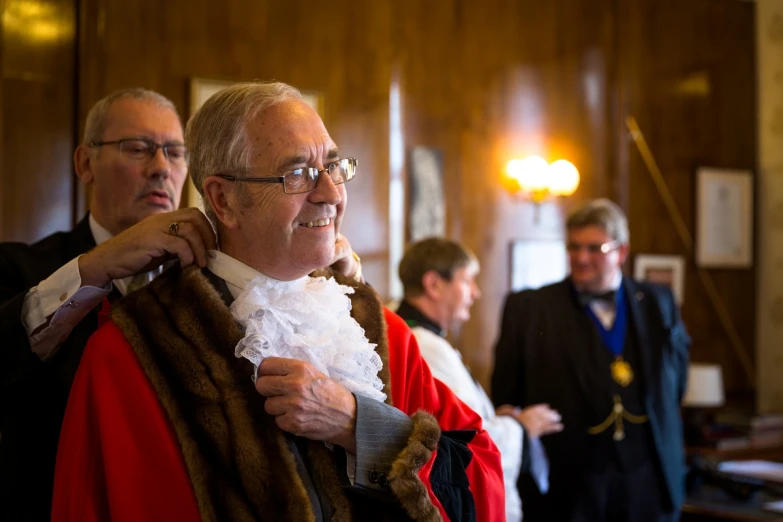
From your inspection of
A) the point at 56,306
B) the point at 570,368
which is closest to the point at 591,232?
the point at 570,368

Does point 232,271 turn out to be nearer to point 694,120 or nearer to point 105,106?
point 105,106

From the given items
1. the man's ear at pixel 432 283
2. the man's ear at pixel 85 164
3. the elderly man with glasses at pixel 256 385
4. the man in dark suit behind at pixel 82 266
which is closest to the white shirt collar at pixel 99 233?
the man in dark suit behind at pixel 82 266

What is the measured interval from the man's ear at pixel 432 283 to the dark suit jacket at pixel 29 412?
168 cm

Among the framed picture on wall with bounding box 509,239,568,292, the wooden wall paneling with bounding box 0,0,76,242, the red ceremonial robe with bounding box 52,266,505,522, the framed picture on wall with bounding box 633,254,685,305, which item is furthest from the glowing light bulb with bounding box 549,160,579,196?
the red ceremonial robe with bounding box 52,266,505,522

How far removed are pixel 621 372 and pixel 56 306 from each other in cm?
291

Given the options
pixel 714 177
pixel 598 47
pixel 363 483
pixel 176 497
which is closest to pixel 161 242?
pixel 176 497

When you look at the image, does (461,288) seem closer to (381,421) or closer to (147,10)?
(381,421)

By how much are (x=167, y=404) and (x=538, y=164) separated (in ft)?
16.1

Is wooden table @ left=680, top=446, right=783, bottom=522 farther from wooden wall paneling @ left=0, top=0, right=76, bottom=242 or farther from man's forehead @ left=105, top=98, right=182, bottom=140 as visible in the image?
wooden wall paneling @ left=0, top=0, right=76, bottom=242

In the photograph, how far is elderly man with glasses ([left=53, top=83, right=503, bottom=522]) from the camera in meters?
1.58

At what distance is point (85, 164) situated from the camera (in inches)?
88.7

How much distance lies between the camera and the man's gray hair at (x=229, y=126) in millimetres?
1699

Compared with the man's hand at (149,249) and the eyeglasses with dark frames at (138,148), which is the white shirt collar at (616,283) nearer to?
the eyeglasses with dark frames at (138,148)

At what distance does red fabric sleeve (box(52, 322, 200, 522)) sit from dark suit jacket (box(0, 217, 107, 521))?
0.26 m
